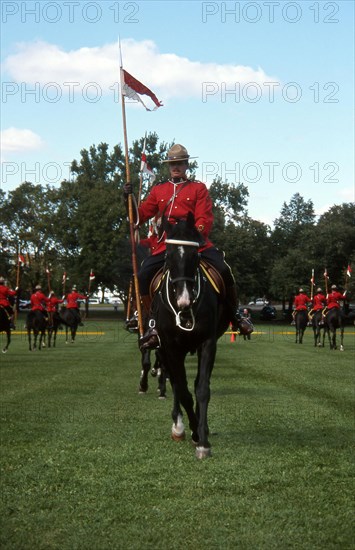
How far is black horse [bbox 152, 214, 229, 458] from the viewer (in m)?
9.41

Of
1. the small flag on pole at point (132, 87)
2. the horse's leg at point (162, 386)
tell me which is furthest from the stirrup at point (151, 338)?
the small flag on pole at point (132, 87)

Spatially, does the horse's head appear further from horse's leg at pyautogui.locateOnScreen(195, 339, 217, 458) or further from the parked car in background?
the parked car in background

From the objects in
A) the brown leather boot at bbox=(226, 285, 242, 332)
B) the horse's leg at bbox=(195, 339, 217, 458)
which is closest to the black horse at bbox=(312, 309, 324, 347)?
the brown leather boot at bbox=(226, 285, 242, 332)

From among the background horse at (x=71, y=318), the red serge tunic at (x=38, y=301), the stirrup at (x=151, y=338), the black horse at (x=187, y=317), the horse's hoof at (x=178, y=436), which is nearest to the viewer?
the black horse at (x=187, y=317)

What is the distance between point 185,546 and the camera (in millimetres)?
5766

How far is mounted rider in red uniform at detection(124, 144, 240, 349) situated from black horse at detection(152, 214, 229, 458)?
Answer: 381 mm

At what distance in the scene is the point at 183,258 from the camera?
9.43 m

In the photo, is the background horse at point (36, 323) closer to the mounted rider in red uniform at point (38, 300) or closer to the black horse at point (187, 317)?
the mounted rider in red uniform at point (38, 300)

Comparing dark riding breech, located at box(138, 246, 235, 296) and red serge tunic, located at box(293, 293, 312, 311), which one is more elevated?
dark riding breech, located at box(138, 246, 235, 296)

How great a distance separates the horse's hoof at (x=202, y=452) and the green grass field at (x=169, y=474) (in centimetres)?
12

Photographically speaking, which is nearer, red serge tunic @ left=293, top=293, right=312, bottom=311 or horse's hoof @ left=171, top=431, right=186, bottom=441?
horse's hoof @ left=171, top=431, right=186, bottom=441

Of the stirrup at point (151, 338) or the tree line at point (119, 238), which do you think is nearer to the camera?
the stirrup at point (151, 338)

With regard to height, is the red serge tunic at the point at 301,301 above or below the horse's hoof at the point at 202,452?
above

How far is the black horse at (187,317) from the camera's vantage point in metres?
9.41
